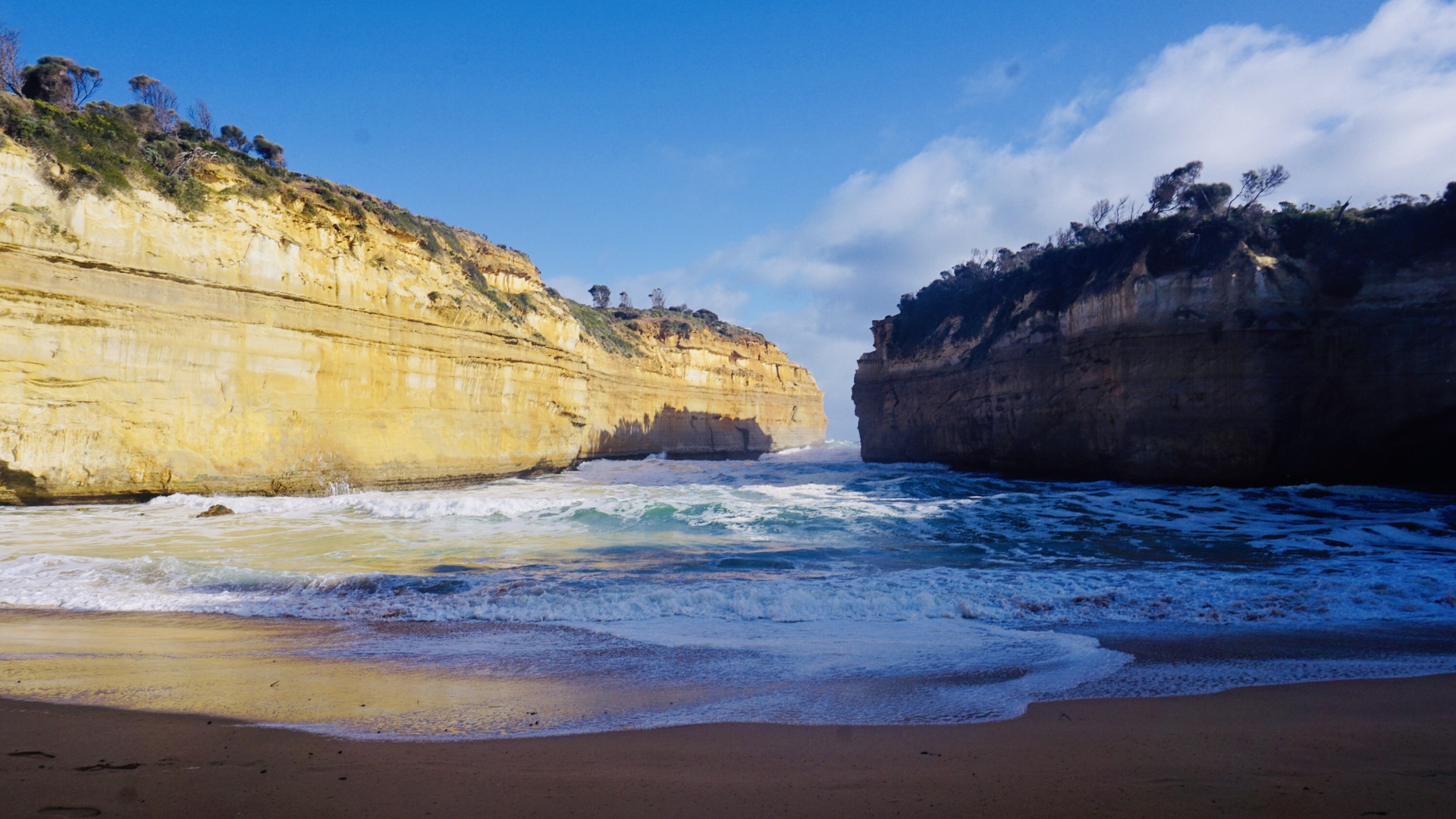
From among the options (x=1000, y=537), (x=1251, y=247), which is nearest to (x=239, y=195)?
(x=1000, y=537)

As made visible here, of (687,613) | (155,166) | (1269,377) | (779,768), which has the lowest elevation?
(687,613)

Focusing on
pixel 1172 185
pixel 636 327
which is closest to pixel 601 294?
pixel 636 327

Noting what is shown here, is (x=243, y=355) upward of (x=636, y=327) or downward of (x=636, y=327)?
downward

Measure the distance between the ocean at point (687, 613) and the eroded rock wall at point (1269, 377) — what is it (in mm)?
3794

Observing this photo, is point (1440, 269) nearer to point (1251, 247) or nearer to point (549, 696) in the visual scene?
point (1251, 247)

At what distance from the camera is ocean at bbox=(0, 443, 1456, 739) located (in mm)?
3785

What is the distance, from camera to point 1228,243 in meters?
16.2

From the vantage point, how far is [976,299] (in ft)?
89.7

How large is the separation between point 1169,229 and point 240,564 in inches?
844

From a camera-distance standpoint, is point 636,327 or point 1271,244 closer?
point 1271,244

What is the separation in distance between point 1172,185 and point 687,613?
21.1 m

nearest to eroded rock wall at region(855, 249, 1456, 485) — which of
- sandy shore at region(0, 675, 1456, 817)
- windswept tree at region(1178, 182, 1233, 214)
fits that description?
windswept tree at region(1178, 182, 1233, 214)

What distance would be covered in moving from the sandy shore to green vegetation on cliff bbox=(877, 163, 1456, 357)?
1670 centimetres

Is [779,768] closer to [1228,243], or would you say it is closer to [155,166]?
[155,166]
